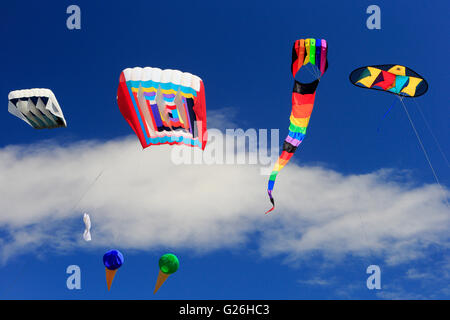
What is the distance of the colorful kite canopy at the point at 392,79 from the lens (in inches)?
830

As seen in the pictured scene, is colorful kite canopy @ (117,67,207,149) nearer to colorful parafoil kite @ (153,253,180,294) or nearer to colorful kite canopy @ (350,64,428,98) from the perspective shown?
colorful parafoil kite @ (153,253,180,294)

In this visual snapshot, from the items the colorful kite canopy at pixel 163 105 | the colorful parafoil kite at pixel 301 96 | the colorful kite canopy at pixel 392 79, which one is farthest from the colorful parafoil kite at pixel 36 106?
the colorful kite canopy at pixel 392 79

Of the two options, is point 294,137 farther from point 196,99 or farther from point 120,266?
point 120,266

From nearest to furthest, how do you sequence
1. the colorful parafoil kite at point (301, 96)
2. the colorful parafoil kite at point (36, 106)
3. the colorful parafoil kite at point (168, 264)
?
1. the colorful parafoil kite at point (168, 264)
2. the colorful parafoil kite at point (301, 96)
3. the colorful parafoil kite at point (36, 106)

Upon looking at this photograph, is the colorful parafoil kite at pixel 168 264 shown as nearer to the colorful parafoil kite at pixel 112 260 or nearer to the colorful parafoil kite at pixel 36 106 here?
the colorful parafoil kite at pixel 112 260

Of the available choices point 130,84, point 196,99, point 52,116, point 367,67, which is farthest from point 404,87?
point 52,116

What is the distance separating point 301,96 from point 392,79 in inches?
146

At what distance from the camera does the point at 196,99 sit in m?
21.9

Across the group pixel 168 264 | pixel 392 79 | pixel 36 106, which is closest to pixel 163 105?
pixel 36 106

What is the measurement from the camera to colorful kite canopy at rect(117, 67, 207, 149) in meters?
21.6

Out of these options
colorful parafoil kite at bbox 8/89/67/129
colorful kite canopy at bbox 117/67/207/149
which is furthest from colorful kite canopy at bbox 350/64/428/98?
colorful parafoil kite at bbox 8/89/67/129

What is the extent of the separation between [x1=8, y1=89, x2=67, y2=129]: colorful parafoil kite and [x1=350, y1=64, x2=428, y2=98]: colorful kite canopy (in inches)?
497

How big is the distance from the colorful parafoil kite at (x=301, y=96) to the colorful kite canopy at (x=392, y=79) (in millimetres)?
1578
